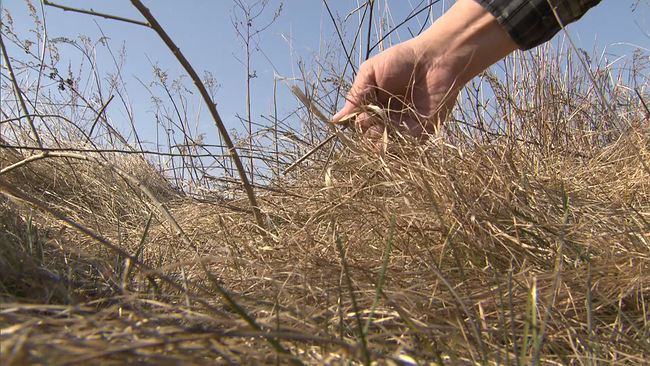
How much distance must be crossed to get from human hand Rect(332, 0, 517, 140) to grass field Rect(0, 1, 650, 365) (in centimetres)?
10

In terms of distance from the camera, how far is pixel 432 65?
1.30 metres

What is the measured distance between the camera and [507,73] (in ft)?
6.84

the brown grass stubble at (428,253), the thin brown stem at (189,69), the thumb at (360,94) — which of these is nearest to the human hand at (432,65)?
the thumb at (360,94)

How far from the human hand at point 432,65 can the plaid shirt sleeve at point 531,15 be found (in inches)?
1.1

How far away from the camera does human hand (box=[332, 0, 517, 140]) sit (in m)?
1.22

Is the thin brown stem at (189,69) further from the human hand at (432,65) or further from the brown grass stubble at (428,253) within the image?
the human hand at (432,65)

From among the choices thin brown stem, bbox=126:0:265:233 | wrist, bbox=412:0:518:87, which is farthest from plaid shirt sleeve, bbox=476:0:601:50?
thin brown stem, bbox=126:0:265:233

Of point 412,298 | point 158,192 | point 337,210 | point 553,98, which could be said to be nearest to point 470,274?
point 412,298

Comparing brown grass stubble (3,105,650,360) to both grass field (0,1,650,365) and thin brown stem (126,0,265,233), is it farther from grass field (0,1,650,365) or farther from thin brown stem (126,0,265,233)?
thin brown stem (126,0,265,233)

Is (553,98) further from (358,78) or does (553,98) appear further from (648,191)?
(358,78)

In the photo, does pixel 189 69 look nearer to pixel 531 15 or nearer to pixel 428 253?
pixel 428 253

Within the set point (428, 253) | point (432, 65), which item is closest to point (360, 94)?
point (432, 65)

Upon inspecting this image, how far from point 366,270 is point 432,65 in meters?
0.84

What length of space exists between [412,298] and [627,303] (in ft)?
1.15
